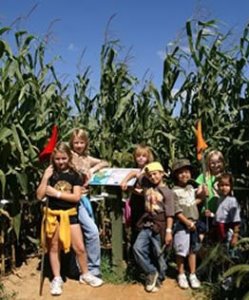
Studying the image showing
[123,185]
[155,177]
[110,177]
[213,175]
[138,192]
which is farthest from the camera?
[213,175]

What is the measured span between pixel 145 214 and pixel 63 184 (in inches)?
37.6

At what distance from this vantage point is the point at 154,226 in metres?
5.59

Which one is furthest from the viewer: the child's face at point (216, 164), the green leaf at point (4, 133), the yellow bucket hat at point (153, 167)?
the child's face at point (216, 164)

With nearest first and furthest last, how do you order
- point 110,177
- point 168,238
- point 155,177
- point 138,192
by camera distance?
point 168,238, point 155,177, point 138,192, point 110,177

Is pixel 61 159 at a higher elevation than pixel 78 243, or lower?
higher

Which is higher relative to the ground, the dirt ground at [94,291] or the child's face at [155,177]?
the child's face at [155,177]

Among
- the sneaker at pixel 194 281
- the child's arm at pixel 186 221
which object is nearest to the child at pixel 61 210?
the sneaker at pixel 194 281

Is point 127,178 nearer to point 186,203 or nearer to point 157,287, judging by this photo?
point 186,203

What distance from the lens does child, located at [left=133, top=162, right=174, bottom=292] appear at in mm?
5559

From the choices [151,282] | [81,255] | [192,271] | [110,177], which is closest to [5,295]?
[81,255]

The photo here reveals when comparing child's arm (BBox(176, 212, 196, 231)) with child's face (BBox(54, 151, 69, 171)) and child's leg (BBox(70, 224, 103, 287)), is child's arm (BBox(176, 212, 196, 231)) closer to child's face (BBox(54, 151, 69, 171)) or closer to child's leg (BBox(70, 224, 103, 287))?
child's leg (BBox(70, 224, 103, 287))

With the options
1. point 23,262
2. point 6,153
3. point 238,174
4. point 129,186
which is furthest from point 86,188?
point 238,174

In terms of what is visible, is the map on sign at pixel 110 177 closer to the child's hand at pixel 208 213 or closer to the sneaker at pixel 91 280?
the child's hand at pixel 208 213

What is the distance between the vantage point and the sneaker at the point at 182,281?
5.60 m
